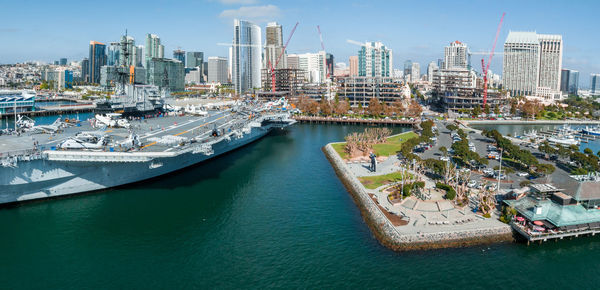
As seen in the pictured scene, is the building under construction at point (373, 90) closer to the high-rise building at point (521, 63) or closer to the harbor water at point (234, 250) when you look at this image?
the harbor water at point (234, 250)

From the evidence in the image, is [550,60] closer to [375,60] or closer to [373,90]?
[375,60]

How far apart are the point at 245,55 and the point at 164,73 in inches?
1215

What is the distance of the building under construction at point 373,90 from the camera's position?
92.8 metres

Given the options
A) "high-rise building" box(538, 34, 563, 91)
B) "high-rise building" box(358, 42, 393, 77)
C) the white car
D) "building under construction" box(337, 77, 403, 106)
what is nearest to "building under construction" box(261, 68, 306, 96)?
"building under construction" box(337, 77, 403, 106)

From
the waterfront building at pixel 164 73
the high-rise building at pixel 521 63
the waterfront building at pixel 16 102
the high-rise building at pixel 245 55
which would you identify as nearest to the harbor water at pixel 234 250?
the waterfront building at pixel 16 102

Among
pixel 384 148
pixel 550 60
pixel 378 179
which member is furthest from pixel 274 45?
pixel 378 179

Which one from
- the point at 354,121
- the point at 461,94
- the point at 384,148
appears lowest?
the point at 384,148

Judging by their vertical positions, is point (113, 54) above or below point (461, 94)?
above

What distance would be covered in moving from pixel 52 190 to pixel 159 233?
A: 9.87 metres

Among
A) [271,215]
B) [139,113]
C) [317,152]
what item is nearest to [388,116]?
[317,152]

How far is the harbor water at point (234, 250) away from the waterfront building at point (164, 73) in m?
128

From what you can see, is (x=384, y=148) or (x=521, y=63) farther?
(x=521, y=63)

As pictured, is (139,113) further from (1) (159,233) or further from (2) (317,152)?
(1) (159,233)

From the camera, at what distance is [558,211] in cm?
2294
